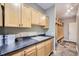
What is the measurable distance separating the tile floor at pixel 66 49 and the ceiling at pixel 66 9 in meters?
0.49

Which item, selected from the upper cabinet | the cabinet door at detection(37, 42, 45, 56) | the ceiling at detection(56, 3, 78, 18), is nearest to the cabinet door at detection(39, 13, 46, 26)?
the upper cabinet

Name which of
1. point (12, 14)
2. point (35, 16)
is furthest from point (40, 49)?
point (12, 14)

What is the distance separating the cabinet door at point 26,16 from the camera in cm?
170

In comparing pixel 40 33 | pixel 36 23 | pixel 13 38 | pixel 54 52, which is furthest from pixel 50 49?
pixel 13 38

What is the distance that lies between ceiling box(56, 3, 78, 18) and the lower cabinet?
1.65 feet

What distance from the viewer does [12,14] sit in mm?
1533

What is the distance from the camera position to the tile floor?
5.26ft

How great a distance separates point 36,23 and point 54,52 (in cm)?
62

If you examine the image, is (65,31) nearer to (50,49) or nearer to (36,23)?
(50,49)

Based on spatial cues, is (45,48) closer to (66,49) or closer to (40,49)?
(40,49)

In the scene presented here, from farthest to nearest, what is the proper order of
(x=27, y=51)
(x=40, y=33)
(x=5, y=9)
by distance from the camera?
(x=40, y=33), (x=27, y=51), (x=5, y=9)

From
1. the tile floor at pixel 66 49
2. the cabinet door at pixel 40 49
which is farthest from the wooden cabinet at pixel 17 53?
the tile floor at pixel 66 49

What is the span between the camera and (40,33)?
175 centimetres

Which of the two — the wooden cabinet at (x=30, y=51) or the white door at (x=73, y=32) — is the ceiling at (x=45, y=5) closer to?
the white door at (x=73, y=32)
